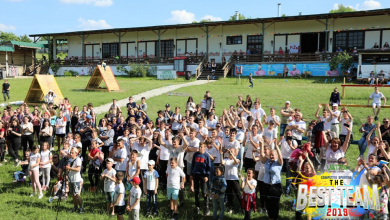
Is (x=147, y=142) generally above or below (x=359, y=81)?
below

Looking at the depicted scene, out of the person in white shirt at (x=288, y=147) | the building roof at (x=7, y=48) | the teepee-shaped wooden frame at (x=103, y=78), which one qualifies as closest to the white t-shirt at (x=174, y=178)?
the person in white shirt at (x=288, y=147)

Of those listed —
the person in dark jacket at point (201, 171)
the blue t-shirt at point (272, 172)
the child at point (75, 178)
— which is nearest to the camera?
the blue t-shirt at point (272, 172)

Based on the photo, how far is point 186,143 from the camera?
8305mm

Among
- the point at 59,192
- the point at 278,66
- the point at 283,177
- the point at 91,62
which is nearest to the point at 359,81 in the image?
the point at 278,66

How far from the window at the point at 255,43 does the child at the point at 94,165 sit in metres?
26.8

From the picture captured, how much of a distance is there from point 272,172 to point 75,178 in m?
4.56

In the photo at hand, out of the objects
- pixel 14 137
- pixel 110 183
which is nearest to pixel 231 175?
pixel 110 183

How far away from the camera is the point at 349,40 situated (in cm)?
3008

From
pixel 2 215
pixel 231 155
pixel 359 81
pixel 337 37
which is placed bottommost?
pixel 2 215

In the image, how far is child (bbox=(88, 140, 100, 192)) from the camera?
29.2 feet

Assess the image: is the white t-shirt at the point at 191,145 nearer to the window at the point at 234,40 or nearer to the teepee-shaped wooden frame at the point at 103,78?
the teepee-shaped wooden frame at the point at 103,78

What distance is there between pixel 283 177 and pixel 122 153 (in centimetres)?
443

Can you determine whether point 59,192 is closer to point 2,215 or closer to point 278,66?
point 2,215

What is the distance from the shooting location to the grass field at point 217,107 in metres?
7.83
